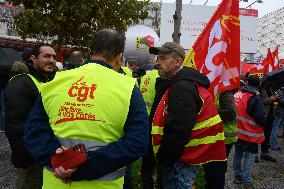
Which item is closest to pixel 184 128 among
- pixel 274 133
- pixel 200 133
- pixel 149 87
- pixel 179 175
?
pixel 200 133

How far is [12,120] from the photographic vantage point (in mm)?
3426

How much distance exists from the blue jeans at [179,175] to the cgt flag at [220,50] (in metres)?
1.35

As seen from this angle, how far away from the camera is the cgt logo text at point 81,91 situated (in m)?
2.20

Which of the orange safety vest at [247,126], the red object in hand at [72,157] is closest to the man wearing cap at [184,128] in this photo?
the red object in hand at [72,157]

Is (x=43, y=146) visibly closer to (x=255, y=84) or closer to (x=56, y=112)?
(x=56, y=112)

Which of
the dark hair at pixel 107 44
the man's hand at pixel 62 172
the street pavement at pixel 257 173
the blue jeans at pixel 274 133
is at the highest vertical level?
the dark hair at pixel 107 44

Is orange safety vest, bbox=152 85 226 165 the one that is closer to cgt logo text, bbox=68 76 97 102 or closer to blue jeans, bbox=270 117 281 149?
cgt logo text, bbox=68 76 97 102

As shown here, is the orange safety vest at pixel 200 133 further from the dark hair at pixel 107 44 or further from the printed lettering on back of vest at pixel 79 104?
the printed lettering on back of vest at pixel 79 104

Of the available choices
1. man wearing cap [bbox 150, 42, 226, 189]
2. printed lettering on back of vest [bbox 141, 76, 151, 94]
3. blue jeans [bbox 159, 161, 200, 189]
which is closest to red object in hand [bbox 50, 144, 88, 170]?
man wearing cap [bbox 150, 42, 226, 189]

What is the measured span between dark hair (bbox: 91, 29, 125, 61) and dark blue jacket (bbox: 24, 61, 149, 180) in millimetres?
75

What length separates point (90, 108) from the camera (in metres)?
2.19

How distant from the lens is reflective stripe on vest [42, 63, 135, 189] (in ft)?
7.19

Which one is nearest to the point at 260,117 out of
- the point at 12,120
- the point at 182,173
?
the point at 182,173

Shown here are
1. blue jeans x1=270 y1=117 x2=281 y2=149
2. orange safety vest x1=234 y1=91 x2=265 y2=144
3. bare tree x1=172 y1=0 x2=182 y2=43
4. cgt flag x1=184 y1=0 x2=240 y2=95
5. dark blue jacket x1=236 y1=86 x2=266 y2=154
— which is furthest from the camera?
blue jeans x1=270 y1=117 x2=281 y2=149
